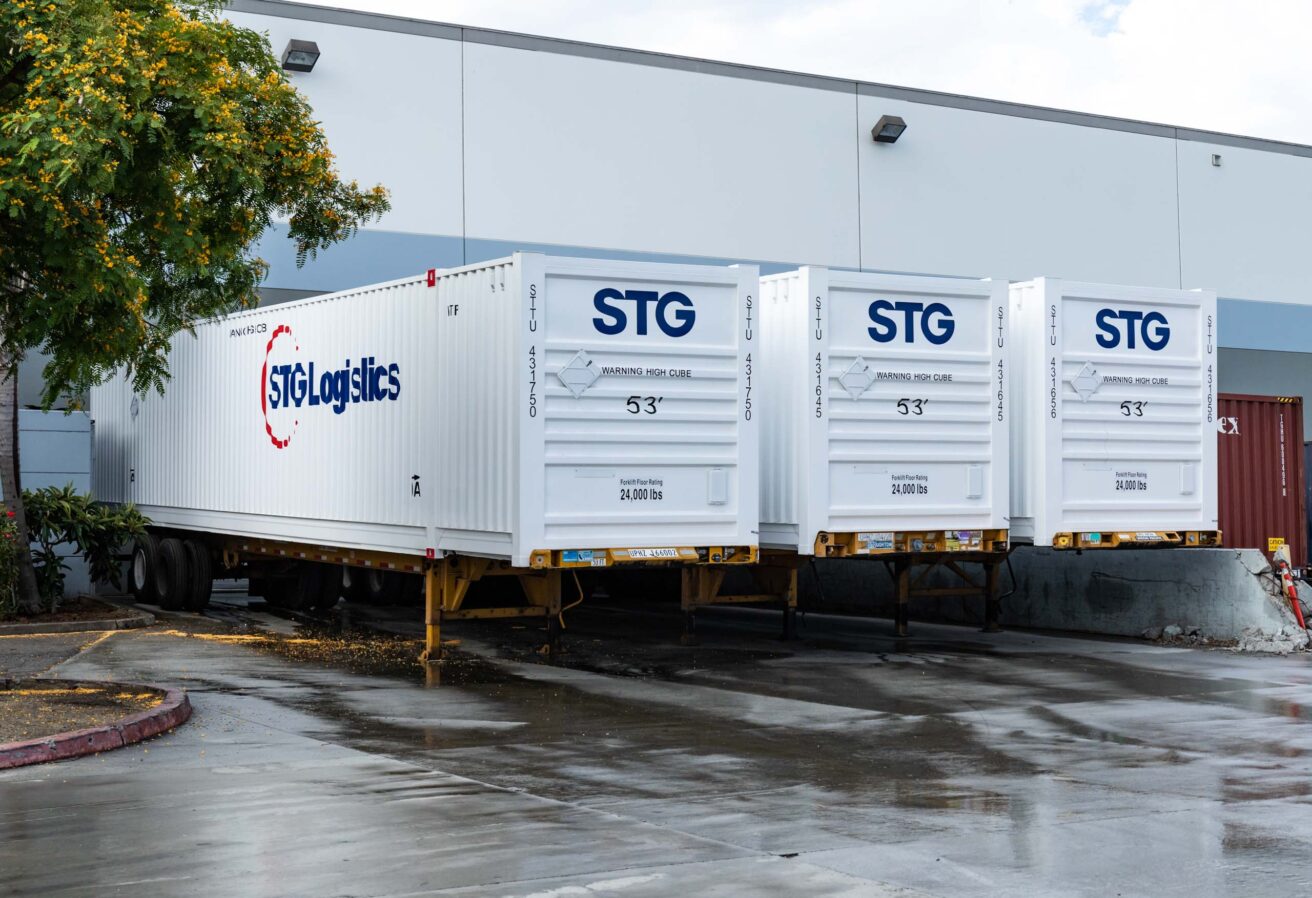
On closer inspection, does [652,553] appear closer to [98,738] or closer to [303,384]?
[303,384]

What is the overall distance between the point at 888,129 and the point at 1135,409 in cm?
1584

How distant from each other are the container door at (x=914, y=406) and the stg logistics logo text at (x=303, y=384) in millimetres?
4721

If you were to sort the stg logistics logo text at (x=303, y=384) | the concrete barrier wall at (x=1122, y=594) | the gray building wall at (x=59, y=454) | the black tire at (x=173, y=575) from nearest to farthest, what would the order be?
1. the stg logistics logo text at (x=303, y=384)
2. the concrete barrier wall at (x=1122, y=594)
3. the black tire at (x=173, y=575)
4. the gray building wall at (x=59, y=454)

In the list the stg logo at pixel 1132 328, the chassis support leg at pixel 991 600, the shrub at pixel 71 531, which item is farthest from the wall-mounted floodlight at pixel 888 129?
the shrub at pixel 71 531

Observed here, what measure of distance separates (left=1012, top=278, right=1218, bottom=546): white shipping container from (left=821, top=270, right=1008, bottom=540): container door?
0.68m

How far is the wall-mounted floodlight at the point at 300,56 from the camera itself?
27.2 meters

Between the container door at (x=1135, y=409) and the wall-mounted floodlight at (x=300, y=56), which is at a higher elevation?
the wall-mounted floodlight at (x=300, y=56)

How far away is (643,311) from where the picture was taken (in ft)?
51.7

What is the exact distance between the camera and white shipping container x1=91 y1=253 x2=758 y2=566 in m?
15.3

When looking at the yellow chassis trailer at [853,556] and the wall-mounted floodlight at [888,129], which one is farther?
the wall-mounted floodlight at [888,129]

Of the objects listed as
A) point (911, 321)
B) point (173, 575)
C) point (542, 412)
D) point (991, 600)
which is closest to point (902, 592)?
point (991, 600)

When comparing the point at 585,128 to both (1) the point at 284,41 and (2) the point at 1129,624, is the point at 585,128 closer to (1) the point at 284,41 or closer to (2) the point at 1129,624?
(1) the point at 284,41

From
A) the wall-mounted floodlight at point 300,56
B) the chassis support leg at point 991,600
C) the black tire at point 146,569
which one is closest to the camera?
the chassis support leg at point 991,600

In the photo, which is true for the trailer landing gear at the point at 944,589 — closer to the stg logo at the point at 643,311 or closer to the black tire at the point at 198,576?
the stg logo at the point at 643,311
